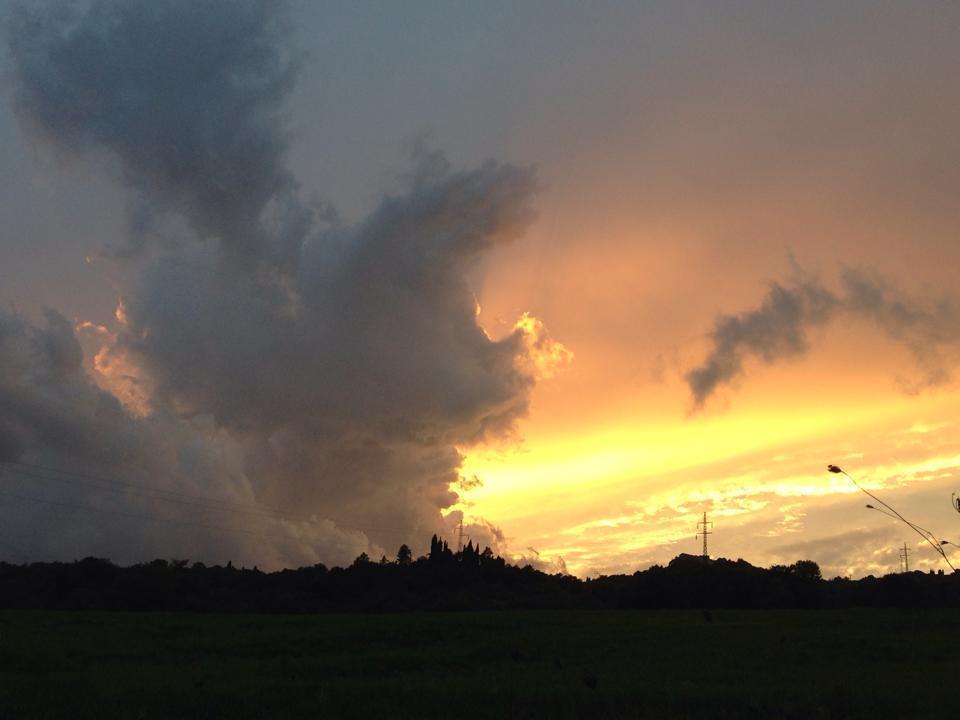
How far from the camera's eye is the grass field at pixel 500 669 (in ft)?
70.9

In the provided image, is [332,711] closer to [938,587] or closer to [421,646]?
[421,646]

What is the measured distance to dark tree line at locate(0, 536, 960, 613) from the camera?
110875mm

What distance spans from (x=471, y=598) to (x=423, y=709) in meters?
132

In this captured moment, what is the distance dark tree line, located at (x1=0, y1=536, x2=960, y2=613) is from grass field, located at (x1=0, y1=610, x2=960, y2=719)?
56.3m

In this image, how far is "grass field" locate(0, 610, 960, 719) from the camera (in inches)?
851

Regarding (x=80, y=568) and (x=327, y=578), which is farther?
(x=327, y=578)

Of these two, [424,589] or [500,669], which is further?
[424,589]

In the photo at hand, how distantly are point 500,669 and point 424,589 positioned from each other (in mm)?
141530

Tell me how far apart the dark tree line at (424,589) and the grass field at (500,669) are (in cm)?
5629

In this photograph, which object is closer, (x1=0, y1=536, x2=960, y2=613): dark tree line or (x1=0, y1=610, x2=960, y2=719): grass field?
(x1=0, y1=610, x2=960, y2=719): grass field

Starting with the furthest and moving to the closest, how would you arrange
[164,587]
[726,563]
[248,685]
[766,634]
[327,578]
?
1. [327,578]
2. [164,587]
3. [726,563]
4. [766,634]
5. [248,685]

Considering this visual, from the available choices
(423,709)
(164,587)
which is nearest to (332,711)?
(423,709)

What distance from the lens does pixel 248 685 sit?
27734 millimetres

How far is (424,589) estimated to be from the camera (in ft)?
556
